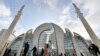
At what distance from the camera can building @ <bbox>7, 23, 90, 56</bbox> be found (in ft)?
116

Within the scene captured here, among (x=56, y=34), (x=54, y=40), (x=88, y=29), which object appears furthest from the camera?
(x=56, y=34)

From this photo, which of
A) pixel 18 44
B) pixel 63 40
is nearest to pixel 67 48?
pixel 63 40

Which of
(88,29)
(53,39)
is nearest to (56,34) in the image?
(53,39)

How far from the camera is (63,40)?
124ft

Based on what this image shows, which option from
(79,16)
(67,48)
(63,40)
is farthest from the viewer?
(63,40)

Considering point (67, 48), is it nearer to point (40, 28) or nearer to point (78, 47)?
point (78, 47)

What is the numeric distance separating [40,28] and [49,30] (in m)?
3.31

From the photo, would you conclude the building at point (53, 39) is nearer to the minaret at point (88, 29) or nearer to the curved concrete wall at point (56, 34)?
the curved concrete wall at point (56, 34)

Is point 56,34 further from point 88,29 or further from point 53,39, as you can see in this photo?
point 88,29

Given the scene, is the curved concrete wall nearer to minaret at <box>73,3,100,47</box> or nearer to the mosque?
the mosque

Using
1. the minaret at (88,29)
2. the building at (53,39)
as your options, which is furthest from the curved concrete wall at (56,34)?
the minaret at (88,29)

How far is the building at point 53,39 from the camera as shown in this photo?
35.4 meters

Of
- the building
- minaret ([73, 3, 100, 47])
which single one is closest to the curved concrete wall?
the building

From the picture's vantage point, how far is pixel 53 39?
37375 millimetres
